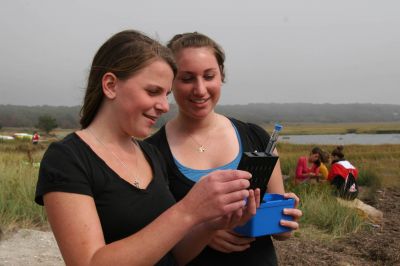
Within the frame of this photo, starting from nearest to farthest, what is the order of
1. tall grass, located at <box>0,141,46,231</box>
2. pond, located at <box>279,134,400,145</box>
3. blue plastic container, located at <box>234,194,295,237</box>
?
blue plastic container, located at <box>234,194,295,237</box> → tall grass, located at <box>0,141,46,231</box> → pond, located at <box>279,134,400,145</box>

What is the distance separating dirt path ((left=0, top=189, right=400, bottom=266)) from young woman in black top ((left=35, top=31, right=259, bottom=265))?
384 centimetres

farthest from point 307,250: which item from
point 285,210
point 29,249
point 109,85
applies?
point 109,85

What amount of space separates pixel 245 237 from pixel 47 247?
4266 millimetres

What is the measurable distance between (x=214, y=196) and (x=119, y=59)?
0.63 m

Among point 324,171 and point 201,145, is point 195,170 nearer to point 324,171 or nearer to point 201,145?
point 201,145

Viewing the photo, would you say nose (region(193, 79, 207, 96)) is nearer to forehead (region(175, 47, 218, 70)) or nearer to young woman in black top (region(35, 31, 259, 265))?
forehead (region(175, 47, 218, 70))

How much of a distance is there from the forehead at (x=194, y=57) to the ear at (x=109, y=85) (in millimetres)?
702

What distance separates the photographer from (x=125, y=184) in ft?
5.30

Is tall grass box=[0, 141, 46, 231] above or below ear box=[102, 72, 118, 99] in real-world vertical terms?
below

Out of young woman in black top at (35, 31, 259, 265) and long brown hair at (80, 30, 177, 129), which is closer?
young woman in black top at (35, 31, 259, 265)

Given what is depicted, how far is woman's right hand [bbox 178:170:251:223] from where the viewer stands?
4.68 ft

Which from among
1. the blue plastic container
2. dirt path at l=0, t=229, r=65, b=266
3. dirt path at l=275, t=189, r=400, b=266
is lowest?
dirt path at l=275, t=189, r=400, b=266

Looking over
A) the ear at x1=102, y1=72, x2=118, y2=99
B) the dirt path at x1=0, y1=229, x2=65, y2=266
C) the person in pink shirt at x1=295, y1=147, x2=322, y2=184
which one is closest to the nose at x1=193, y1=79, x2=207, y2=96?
the ear at x1=102, y1=72, x2=118, y2=99

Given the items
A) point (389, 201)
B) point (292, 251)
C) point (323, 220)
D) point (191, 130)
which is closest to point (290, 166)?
point (389, 201)
